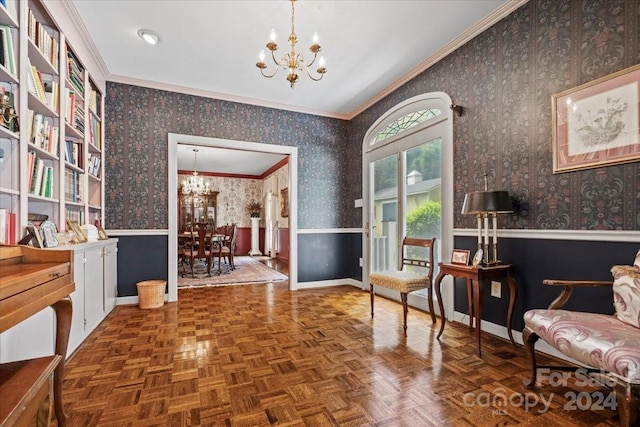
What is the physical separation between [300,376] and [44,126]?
252cm

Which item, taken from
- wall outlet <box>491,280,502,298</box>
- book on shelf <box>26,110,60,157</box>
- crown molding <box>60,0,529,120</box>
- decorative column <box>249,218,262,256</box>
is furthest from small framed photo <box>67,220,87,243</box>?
decorative column <box>249,218,262,256</box>

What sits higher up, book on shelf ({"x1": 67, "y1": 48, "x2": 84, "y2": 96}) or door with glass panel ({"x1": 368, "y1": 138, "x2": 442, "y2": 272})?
book on shelf ({"x1": 67, "y1": 48, "x2": 84, "y2": 96})

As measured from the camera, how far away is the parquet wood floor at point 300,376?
1.52m

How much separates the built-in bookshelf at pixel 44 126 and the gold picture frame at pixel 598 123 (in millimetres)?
3481

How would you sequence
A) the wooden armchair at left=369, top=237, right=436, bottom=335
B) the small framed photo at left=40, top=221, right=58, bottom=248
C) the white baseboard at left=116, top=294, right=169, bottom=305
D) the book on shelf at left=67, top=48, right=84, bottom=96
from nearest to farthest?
the small framed photo at left=40, top=221, right=58, bottom=248
the book on shelf at left=67, top=48, right=84, bottom=96
the wooden armchair at left=369, top=237, right=436, bottom=335
the white baseboard at left=116, top=294, right=169, bottom=305

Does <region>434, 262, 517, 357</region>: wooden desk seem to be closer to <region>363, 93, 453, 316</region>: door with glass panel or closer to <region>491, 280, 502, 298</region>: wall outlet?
<region>491, 280, 502, 298</region>: wall outlet

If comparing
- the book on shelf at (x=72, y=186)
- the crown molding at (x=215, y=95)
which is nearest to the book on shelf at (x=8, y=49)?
the book on shelf at (x=72, y=186)

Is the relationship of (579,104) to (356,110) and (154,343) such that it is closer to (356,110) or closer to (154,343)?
(356,110)

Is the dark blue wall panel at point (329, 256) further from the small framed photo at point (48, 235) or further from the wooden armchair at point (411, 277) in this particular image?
the small framed photo at point (48, 235)

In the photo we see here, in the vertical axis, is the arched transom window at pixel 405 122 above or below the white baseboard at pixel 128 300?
above

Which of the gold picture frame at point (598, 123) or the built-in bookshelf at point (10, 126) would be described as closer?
the built-in bookshelf at point (10, 126)

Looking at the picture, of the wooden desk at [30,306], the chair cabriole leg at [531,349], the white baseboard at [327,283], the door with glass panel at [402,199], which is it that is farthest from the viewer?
the white baseboard at [327,283]

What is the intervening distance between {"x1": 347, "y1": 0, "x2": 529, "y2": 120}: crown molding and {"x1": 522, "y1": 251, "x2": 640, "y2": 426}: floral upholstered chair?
2104 millimetres

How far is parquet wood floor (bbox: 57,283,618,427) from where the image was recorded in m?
1.52
